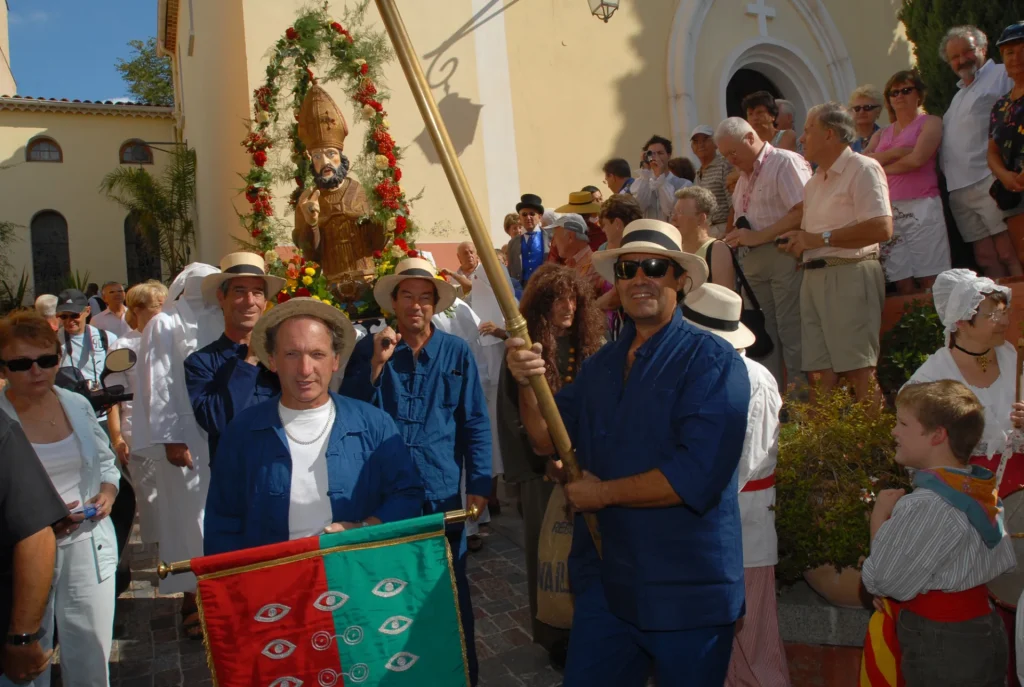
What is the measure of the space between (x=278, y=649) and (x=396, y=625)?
0.43 metres

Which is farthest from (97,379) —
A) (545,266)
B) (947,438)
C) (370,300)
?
(947,438)

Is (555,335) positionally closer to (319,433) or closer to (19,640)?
(319,433)

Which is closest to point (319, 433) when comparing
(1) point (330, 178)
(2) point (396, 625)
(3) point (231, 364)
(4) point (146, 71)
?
(2) point (396, 625)

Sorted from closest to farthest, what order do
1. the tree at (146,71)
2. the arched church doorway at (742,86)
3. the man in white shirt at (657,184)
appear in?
the man in white shirt at (657,184) < the arched church doorway at (742,86) < the tree at (146,71)

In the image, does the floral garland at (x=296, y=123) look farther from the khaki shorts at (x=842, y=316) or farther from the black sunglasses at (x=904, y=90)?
the black sunglasses at (x=904, y=90)

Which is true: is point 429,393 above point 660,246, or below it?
below

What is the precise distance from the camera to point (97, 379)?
7.98 metres

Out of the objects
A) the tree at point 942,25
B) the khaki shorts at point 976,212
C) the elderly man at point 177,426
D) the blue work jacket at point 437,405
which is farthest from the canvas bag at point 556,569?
the tree at point 942,25

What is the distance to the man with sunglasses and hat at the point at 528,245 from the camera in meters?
8.88

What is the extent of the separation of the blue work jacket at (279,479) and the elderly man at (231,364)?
1.15m

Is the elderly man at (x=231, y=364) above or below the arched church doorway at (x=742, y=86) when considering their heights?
below

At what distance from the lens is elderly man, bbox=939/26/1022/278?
245 inches

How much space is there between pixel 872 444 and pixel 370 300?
441cm

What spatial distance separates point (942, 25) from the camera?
11.9 metres
